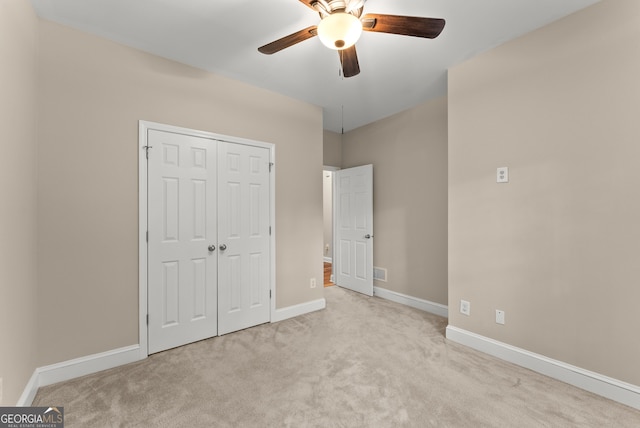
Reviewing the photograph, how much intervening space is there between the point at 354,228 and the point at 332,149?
145 cm

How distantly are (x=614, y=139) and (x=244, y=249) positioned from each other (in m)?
3.23

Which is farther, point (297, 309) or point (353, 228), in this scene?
point (353, 228)

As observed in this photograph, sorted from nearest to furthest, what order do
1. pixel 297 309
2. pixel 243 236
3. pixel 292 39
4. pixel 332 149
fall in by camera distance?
pixel 292 39 → pixel 243 236 → pixel 297 309 → pixel 332 149

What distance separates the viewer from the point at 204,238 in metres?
2.79

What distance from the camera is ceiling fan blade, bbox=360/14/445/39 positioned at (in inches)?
61.0

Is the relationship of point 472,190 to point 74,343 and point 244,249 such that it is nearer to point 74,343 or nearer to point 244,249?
point 244,249

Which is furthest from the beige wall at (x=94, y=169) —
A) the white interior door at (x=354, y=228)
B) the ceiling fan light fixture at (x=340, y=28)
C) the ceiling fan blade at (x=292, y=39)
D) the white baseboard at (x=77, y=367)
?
the white interior door at (x=354, y=228)

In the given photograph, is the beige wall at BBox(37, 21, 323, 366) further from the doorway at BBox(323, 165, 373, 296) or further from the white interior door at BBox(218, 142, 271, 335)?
the doorway at BBox(323, 165, 373, 296)

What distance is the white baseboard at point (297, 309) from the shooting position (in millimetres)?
3285

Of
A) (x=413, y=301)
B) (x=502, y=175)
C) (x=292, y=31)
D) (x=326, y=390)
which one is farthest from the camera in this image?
(x=413, y=301)

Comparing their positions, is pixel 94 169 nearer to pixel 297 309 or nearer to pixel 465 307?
pixel 297 309

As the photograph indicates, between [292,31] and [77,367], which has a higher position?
[292,31]

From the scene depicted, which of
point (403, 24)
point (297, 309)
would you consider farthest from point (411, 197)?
point (403, 24)

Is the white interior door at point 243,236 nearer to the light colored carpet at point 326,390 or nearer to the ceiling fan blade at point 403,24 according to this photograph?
the light colored carpet at point 326,390
